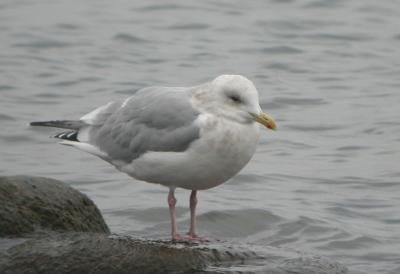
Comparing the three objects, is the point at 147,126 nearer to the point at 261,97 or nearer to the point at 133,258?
the point at 133,258

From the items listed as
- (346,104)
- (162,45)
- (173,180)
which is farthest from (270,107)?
(173,180)

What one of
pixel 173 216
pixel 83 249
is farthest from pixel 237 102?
pixel 83 249

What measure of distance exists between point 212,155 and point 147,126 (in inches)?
31.2

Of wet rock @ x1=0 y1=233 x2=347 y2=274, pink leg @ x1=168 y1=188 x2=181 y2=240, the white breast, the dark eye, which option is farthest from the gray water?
the dark eye

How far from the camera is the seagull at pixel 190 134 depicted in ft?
22.5

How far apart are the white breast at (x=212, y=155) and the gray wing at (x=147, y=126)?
0.08 meters

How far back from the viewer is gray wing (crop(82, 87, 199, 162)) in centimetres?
708

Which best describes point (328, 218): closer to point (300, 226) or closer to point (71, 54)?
point (300, 226)

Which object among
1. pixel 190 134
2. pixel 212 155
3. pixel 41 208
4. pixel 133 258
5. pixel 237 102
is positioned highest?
pixel 237 102

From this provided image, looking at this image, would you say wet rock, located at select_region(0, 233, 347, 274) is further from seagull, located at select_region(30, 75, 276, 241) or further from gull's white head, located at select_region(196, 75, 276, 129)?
gull's white head, located at select_region(196, 75, 276, 129)

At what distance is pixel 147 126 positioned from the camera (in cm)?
744

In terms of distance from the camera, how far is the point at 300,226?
953 centimetres

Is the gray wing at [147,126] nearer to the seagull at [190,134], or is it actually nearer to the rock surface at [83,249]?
the seagull at [190,134]

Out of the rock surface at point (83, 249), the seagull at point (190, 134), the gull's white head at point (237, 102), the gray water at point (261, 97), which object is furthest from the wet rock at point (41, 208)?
the gray water at point (261, 97)
